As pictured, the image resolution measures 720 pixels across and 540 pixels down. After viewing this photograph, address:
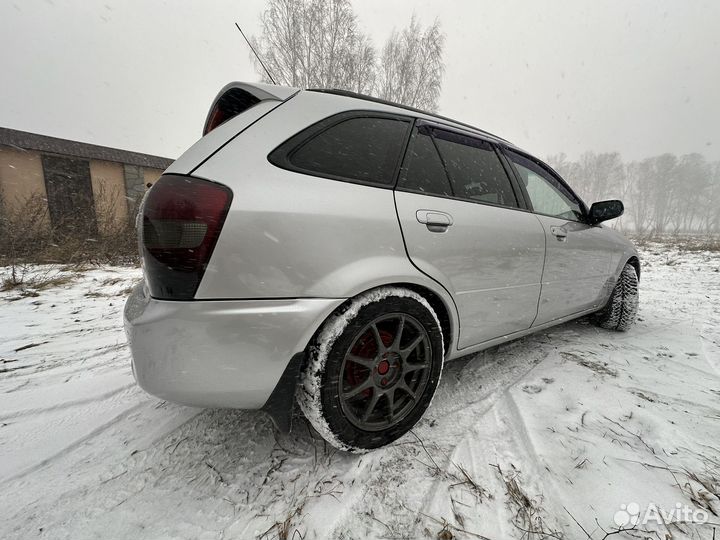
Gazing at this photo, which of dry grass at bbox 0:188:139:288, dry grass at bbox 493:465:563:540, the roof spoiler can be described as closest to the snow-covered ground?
dry grass at bbox 493:465:563:540

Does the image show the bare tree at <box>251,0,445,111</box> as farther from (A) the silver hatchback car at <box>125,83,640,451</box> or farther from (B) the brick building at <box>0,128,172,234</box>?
(A) the silver hatchback car at <box>125,83,640,451</box>

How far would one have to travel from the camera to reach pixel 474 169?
1854 millimetres

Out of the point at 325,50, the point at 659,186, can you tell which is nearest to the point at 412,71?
the point at 325,50

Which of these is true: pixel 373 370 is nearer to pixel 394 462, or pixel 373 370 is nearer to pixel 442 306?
pixel 394 462

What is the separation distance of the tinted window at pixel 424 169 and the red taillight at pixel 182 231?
83cm

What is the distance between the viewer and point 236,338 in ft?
3.42

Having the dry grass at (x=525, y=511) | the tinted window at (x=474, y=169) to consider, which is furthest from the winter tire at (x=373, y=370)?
the tinted window at (x=474, y=169)

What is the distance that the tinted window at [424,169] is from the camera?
1465mm

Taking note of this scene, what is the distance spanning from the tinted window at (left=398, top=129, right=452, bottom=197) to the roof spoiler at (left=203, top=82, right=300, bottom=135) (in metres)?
0.64

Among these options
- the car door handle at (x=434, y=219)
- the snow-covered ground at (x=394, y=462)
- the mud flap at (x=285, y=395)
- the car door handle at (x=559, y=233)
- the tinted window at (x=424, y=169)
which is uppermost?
the tinted window at (x=424, y=169)

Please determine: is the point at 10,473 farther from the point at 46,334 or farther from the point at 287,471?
the point at 46,334

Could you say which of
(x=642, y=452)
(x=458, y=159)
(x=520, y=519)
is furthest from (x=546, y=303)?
(x=520, y=519)

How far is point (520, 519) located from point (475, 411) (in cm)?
59

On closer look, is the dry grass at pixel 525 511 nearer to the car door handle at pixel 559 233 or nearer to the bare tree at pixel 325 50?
the car door handle at pixel 559 233
